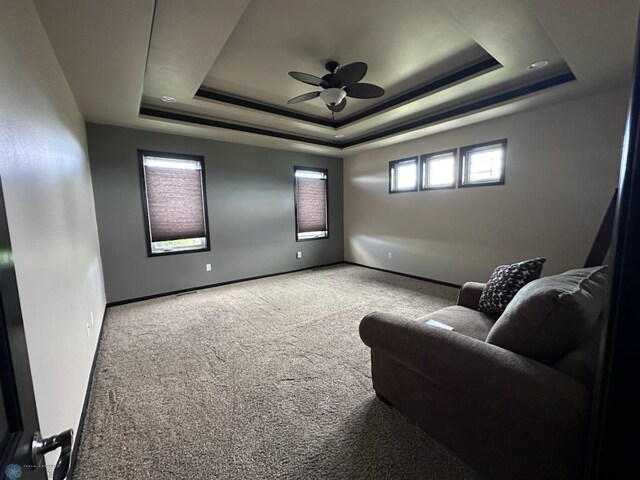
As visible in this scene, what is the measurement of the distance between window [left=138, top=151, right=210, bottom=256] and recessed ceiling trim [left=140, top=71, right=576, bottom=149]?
691 millimetres

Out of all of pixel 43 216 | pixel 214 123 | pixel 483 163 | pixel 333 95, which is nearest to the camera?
pixel 43 216

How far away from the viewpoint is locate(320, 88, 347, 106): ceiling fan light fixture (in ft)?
8.62

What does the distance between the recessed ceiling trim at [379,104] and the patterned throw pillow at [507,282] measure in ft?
6.50

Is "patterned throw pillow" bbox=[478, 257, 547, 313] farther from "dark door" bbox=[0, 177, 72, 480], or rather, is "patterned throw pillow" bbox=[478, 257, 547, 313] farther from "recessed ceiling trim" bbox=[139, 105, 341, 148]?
"recessed ceiling trim" bbox=[139, 105, 341, 148]

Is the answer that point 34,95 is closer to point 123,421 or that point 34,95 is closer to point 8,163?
point 8,163

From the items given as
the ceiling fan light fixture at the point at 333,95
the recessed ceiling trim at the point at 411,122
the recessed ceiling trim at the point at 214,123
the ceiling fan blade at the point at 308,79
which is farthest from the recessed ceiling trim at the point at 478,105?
the ceiling fan blade at the point at 308,79

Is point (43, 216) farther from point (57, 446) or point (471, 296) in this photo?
point (471, 296)

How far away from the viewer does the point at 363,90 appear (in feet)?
8.84

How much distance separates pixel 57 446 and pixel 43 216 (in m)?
1.31

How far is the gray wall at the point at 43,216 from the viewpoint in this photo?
1.04 m

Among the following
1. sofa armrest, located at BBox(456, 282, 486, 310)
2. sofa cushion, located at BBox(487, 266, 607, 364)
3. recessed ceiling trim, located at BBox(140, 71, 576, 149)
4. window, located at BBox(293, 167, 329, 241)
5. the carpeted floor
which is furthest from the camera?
window, located at BBox(293, 167, 329, 241)

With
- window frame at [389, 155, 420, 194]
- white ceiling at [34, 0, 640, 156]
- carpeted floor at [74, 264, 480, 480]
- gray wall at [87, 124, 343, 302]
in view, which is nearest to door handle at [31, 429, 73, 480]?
carpeted floor at [74, 264, 480, 480]

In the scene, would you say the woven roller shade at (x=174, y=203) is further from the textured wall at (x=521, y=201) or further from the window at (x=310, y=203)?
the textured wall at (x=521, y=201)

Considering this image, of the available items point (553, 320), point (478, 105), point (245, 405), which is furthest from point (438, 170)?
point (245, 405)
